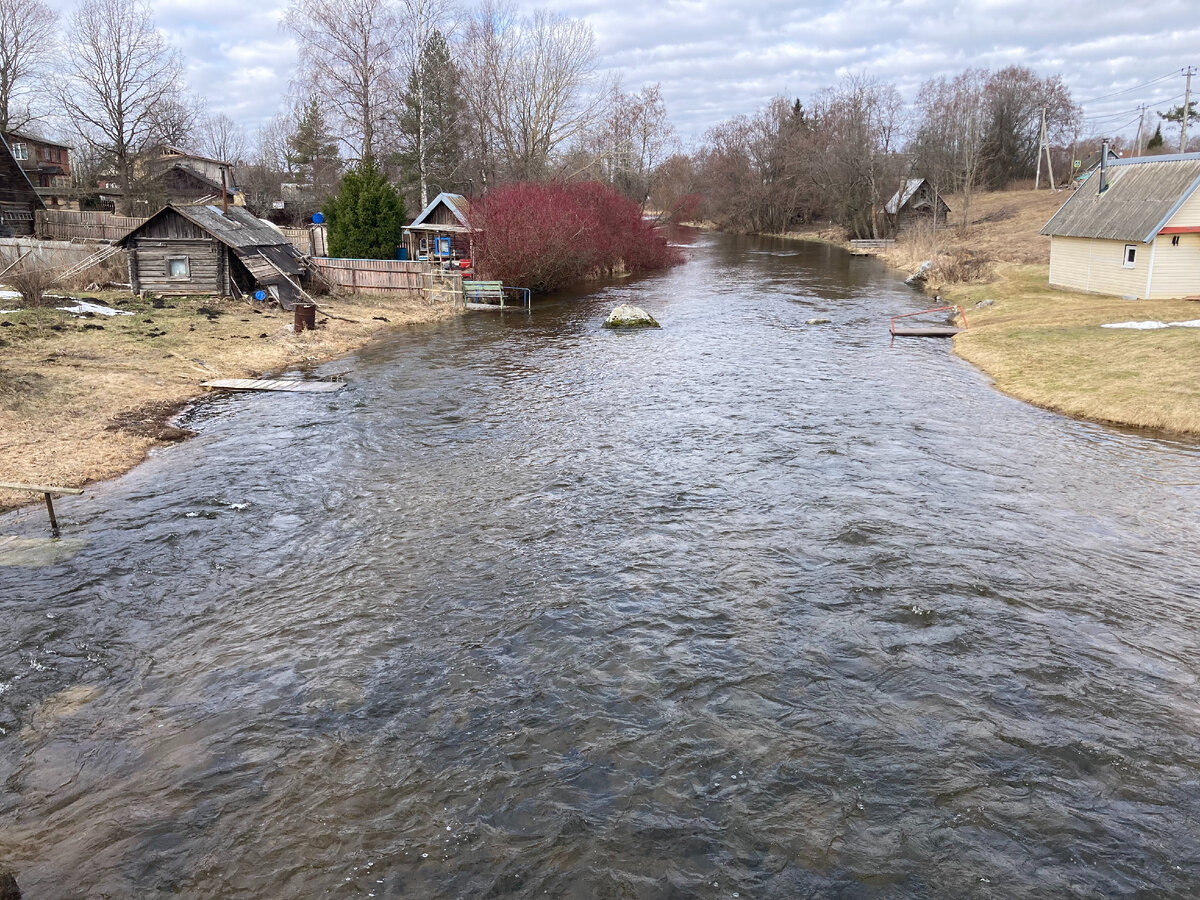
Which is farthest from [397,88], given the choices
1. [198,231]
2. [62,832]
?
[62,832]

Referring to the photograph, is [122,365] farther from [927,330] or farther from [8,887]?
[927,330]

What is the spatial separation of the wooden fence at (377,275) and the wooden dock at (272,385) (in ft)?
51.5

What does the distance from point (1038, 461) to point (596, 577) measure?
9689 millimetres

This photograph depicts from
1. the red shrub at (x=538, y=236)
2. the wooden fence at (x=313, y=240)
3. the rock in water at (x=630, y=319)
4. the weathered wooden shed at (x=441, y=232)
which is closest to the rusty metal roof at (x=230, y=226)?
the wooden fence at (x=313, y=240)

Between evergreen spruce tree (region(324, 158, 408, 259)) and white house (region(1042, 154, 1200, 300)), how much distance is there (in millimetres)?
30963

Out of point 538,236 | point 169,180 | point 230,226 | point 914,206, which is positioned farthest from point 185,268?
point 914,206

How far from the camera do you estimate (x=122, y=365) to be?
2095cm

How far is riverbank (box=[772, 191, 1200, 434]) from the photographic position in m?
18.8

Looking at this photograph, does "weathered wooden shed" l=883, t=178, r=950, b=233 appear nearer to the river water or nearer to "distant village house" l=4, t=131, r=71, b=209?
the river water

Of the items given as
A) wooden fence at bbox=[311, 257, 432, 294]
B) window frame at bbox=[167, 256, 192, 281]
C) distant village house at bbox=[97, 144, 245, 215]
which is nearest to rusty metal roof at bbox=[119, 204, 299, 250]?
window frame at bbox=[167, 256, 192, 281]

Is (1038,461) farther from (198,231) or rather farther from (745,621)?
(198,231)

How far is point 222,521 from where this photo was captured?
12805 millimetres

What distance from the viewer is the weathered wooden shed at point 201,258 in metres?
29.9

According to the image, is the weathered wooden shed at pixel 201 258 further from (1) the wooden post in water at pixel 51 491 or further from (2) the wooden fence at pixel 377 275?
(1) the wooden post in water at pixel 51 491
